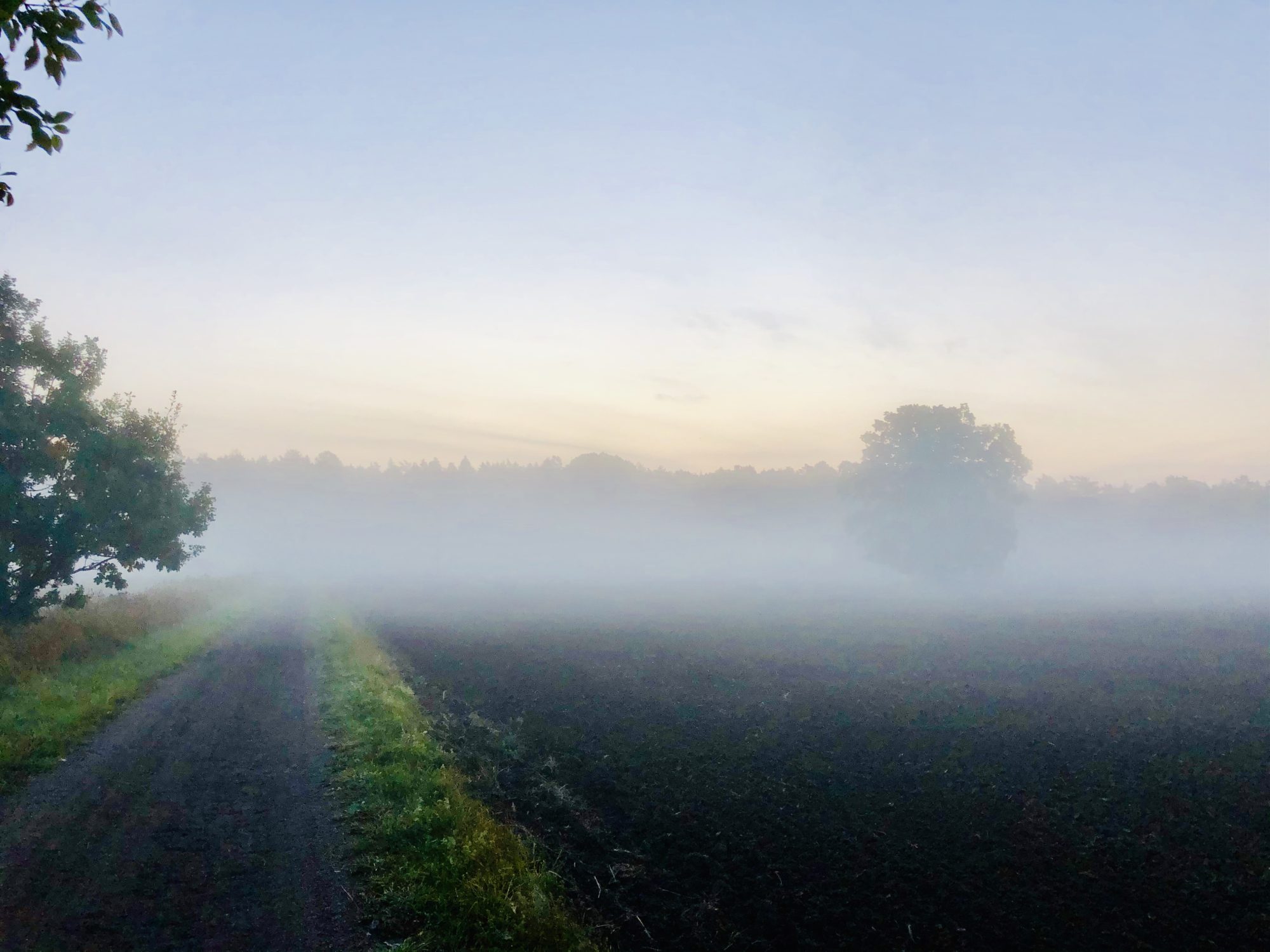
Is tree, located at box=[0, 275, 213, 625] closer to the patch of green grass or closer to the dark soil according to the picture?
the patch of green grass

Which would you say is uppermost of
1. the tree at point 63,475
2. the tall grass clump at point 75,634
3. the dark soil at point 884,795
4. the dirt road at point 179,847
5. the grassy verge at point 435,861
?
the tree at point 63,475

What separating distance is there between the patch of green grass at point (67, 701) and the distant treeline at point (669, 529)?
89.1 meters

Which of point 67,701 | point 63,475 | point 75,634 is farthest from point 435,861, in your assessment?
point 63,475

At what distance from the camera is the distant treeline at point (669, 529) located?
443ft

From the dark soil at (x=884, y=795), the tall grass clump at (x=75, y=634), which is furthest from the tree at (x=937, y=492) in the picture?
the tall grass clump at (x=75, y=634)

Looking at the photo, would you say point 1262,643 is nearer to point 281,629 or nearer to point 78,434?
point 281,629

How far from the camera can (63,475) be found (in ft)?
73.3

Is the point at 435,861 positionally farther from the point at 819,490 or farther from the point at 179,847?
the point at 819,490

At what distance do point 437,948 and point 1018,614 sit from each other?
53.7m

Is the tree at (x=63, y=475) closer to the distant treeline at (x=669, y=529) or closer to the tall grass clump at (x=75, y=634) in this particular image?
the tall grass clump at (x=75, y=634)

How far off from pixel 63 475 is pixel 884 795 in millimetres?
28328

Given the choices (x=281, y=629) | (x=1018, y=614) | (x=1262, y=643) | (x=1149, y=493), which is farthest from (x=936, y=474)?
(x=1149, y=493)

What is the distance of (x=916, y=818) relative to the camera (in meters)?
12.1

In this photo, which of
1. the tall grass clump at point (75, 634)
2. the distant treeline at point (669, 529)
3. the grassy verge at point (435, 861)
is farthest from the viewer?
the distant treeline at point (669, 529)
